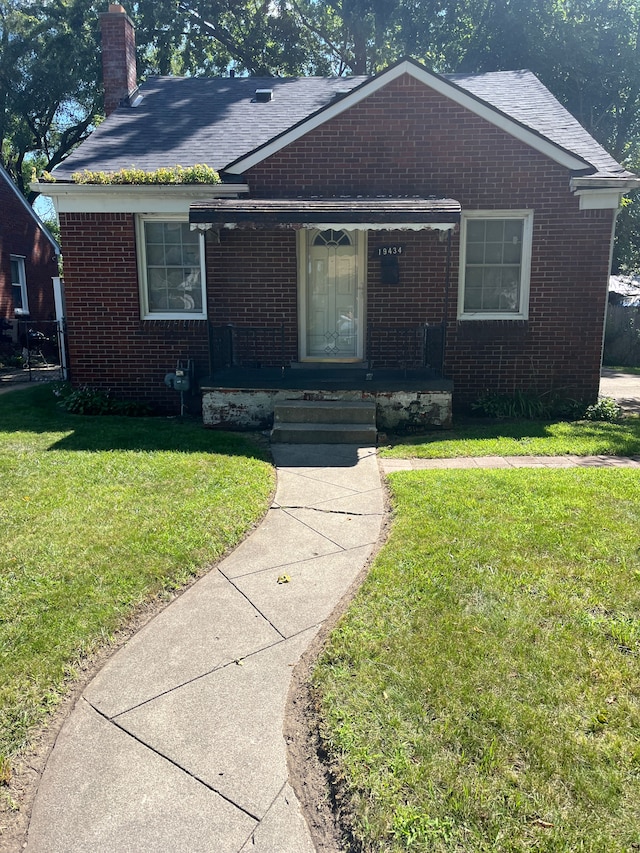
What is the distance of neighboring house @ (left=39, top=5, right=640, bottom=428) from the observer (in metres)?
9.61

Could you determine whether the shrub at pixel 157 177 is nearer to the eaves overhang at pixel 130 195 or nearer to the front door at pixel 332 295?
the eaves overhang at pixel 130 195

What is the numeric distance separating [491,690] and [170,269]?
29.7ft

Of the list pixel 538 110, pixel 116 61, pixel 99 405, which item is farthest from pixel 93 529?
pixel 116 61

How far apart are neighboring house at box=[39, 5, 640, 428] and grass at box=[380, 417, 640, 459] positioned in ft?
3.62

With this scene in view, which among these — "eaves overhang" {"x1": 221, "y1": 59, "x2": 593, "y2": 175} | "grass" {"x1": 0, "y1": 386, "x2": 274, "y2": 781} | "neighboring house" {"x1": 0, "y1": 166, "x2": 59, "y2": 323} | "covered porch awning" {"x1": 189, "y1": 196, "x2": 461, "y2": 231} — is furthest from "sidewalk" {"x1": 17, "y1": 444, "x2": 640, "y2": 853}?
"neighboring house" {"x1": 0, "y1": 166, "x2": 59, "y2": 323}

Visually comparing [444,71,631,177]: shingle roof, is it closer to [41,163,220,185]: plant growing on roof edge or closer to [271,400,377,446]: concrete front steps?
[41,163,220,185]: plant growing on roof edge

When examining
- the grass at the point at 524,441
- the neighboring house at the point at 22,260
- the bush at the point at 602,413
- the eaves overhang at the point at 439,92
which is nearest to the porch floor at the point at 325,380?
the grass at the point at 524,441

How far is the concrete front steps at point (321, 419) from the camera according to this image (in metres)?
8.23

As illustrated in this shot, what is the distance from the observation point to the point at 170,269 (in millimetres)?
10422

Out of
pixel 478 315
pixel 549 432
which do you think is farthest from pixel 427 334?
pixel 549 432

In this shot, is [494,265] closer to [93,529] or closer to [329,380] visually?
[329,380]

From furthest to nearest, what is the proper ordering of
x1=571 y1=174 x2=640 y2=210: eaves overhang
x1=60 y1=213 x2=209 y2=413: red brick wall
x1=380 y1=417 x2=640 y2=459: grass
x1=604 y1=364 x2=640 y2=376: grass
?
x1=604 y1=364 x2=640 y2=376: grass
x1=60 y1=213 x2=209 y2=413: red brick wall
x1=571 y1=174 x2=640 y2=210: eaves overhang
x1=380 y1=417 x2=640 y2=459: grass

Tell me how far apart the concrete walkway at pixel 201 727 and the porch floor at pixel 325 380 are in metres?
4.36

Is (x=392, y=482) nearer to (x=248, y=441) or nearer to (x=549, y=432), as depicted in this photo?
(x=248, y=441)
